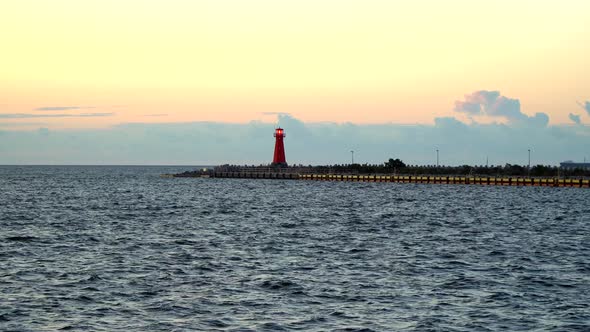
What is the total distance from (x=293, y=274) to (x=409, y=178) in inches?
4394

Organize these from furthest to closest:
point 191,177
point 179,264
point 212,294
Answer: point 191,177 → point 179,264 → point 212,294

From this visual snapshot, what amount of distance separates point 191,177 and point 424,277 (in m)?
161

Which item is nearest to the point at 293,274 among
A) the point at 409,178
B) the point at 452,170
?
the point at 409,178

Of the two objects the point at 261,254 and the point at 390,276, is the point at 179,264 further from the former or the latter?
the point at 390,276

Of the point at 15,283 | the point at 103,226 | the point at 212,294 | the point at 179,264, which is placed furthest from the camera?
the point at 103,226

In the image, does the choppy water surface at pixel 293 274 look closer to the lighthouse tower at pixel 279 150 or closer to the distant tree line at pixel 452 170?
the distant tree line at pixel 452 170

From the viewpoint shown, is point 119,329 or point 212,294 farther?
point 212,294

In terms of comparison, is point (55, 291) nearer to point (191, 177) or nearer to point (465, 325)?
point (465, 325)

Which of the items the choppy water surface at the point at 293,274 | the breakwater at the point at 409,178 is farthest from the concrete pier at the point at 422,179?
the choppy water surface at the point at 293,274

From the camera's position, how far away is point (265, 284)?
27.7 m

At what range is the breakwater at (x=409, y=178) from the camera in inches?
4717

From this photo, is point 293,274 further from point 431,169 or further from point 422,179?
point 431,169

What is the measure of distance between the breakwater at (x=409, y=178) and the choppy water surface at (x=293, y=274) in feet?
210

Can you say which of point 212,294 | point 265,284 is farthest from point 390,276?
point 212,294
